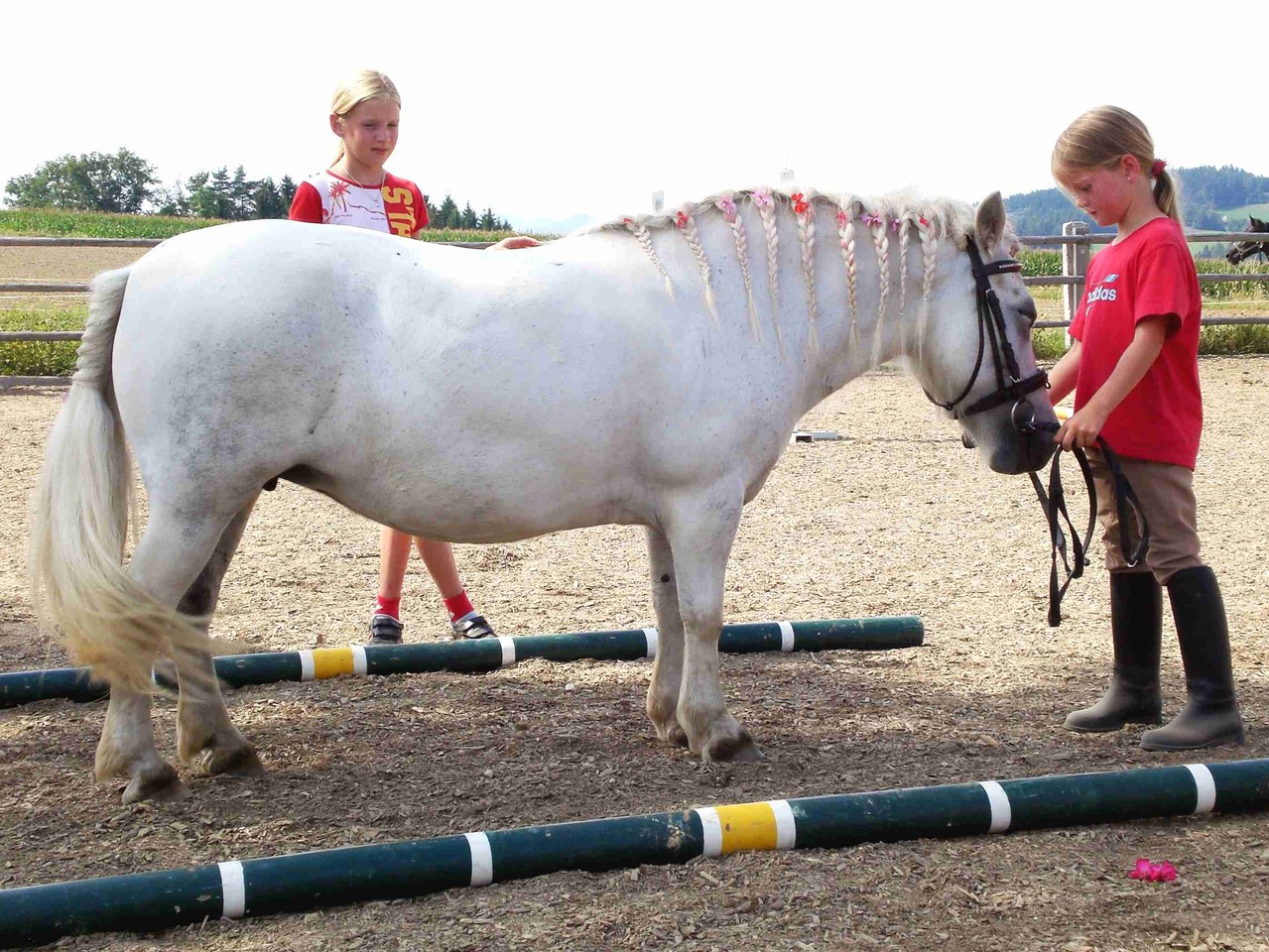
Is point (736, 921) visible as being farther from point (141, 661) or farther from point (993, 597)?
point (993, 597)

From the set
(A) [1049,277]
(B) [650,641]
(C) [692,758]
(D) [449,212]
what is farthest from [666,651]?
(D) [449,212]

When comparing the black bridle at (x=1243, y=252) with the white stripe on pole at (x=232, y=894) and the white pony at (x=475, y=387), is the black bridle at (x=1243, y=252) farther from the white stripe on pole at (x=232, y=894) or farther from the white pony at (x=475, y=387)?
the white stripe on pole at (x=232, y=894)

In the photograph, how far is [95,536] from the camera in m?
3.13

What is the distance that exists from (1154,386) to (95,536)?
3.16m

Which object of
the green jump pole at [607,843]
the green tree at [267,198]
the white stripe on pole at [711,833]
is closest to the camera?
the green jump pole at [607,843]

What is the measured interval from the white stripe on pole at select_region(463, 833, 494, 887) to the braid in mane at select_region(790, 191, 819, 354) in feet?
5.77

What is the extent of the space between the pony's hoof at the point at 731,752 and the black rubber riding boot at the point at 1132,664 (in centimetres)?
115

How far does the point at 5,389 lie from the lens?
12328mm

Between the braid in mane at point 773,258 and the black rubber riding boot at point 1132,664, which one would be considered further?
the black rubber riding boot at point 1132,664

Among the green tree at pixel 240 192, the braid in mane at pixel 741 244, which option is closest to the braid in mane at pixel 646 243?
the braid in mane at pixel 741 244

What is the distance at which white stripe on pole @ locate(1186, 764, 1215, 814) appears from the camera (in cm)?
306

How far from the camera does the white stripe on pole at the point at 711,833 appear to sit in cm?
283

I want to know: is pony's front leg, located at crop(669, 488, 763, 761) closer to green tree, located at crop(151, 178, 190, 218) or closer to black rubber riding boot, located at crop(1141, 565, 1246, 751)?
black rubber riding boot, located at crop(1141, 565, 1246, 751)

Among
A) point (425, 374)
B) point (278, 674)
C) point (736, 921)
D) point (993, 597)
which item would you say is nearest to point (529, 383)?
point (425, 374)
